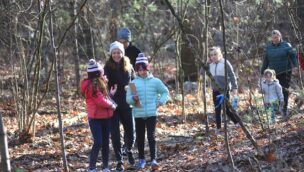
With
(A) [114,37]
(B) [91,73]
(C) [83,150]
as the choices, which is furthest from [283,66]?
(A) [114,37]

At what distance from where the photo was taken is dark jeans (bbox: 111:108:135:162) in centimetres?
786

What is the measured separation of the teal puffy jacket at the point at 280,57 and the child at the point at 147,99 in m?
4.57

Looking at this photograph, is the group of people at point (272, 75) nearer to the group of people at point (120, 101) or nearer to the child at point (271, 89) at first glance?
the child at point (271, 89)

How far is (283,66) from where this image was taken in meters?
11.6

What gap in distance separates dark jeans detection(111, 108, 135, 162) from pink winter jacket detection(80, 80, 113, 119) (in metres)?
0.47

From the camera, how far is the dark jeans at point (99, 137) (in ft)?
24.5

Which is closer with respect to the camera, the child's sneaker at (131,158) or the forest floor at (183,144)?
the forest floor at (183,144)

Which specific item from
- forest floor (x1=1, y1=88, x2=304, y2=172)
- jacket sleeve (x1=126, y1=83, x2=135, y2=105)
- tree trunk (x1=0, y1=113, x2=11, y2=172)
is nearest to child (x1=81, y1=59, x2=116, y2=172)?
jacket sleeve (x1=126, y1=83, x2=135, y2=105)

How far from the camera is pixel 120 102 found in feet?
26.2

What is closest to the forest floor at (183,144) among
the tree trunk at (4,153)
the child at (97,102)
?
the child at (97,102)

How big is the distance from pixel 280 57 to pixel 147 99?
481 centimetres

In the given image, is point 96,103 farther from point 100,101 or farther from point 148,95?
point 148,95

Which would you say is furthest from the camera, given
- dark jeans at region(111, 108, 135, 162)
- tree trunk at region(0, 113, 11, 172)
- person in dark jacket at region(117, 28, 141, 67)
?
person in dark jacket at region(117, 28, 141, 67)

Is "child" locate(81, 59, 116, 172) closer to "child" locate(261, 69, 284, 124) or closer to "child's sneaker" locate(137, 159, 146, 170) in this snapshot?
"child's sneaker" locate(137, 159, 146, 170)
